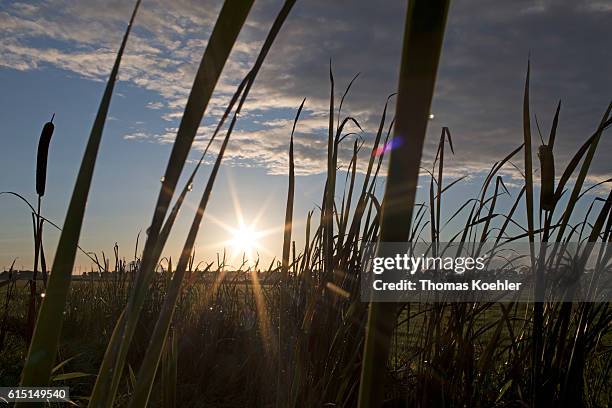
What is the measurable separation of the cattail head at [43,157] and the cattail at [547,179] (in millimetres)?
1018

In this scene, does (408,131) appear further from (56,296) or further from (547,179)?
(547,179)

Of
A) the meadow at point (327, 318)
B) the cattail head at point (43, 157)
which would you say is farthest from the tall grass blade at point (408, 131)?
the cattail head at point (43, 157)

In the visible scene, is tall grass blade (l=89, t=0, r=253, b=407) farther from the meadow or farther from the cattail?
the cattail

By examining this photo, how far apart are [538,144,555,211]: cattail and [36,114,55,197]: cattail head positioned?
1018mm

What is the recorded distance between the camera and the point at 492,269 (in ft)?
5.21

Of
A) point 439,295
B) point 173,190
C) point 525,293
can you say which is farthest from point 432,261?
point 173,190

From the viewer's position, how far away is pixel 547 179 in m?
1.14

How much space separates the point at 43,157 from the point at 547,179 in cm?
105

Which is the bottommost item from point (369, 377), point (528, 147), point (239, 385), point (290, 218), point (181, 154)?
point (239, 385)

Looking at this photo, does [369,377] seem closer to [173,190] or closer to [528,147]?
[173,190]

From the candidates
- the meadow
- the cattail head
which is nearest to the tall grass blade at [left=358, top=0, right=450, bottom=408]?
the meadow

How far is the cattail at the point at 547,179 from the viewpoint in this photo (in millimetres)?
1145

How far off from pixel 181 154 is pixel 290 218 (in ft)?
2.18

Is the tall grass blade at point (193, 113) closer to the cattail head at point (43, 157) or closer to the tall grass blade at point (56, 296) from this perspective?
the tall grass blade at point (56, 296)
